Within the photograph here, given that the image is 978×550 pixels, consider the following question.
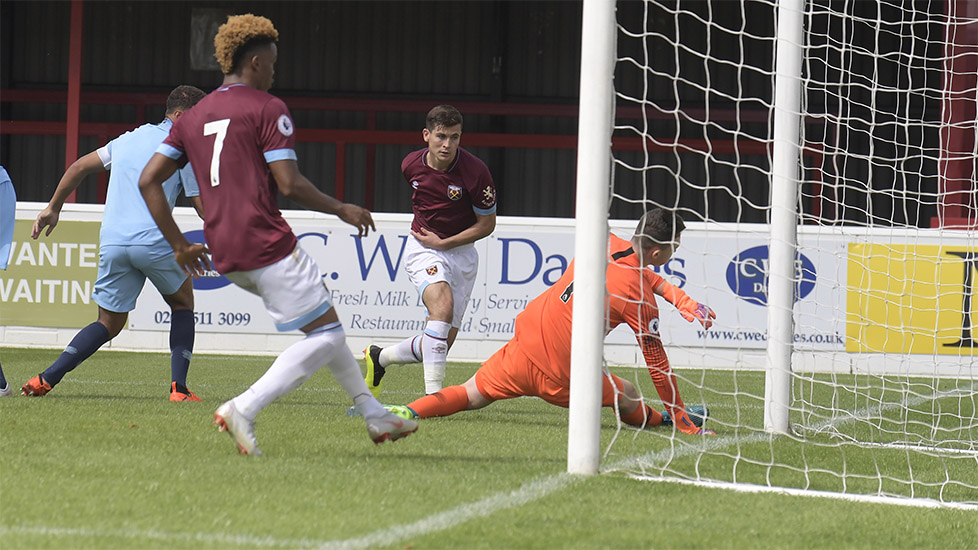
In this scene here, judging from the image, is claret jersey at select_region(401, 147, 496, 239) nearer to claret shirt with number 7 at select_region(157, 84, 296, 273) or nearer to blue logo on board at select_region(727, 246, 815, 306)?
claret shirt with number 7 at select_region(157, 84, 296, 273)

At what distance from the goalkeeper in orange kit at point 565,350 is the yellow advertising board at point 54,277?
6.90 m

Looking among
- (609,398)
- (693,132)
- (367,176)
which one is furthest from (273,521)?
(693,132)

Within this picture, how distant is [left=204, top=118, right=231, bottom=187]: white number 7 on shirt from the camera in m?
4.37

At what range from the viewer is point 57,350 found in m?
11.3

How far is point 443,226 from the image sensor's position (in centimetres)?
709

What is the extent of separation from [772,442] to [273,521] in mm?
2996

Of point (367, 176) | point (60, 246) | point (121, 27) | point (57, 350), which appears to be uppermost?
point (121, 27)

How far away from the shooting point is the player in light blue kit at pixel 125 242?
Answer: 257 inches

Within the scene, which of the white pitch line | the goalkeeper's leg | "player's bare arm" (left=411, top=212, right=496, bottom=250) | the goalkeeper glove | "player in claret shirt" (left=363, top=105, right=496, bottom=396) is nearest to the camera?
the white pitch line

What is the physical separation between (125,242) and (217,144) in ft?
7.91

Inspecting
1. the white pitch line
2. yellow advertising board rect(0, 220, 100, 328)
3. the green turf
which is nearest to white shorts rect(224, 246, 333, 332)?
A: the green turf

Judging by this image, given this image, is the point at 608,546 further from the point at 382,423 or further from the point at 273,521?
the point at 382,423

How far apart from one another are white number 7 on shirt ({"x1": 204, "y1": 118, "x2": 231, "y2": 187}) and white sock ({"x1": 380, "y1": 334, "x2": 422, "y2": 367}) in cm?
268

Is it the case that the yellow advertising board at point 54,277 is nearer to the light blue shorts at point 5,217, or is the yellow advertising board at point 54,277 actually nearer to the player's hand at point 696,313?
the light blue shorts at point 5,217
